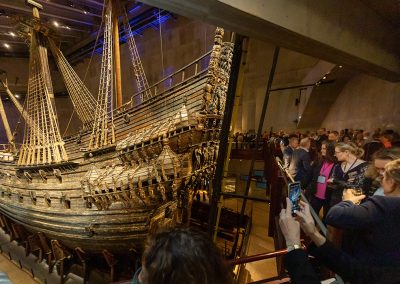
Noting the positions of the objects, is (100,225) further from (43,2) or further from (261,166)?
(43,2)

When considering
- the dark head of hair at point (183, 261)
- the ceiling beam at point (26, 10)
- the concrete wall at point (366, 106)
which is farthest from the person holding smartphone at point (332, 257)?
the ceiling beam at point (26, 10)

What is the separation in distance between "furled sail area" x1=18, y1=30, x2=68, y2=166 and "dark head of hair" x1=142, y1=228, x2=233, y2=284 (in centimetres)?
530

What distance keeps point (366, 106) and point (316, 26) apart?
761cm

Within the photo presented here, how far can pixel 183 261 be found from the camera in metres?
0.70

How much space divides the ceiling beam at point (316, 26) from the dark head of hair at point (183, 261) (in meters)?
1.10

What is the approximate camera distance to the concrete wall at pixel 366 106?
6.88 metres

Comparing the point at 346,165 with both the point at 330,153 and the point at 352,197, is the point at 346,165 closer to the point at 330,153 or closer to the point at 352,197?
the point at 330,153

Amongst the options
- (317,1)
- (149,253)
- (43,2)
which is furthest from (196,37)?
(149,253)

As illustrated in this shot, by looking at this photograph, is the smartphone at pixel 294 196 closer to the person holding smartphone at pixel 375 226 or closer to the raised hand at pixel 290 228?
the raised hand at pixel 290 228

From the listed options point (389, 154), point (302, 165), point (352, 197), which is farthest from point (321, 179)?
point (352, 197)

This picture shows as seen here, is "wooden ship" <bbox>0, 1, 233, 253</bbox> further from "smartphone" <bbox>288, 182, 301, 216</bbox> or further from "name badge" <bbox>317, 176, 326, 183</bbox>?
"smartphone" <bbox>288, 182, 301, 216</bbox>

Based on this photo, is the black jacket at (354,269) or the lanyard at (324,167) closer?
the black jacket at (354,269)

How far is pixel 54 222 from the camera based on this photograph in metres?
4.86

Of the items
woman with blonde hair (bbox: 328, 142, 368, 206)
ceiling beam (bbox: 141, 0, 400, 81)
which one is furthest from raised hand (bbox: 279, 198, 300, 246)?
woman with blonde hair (bbox: 328, 142, 368, 206)
